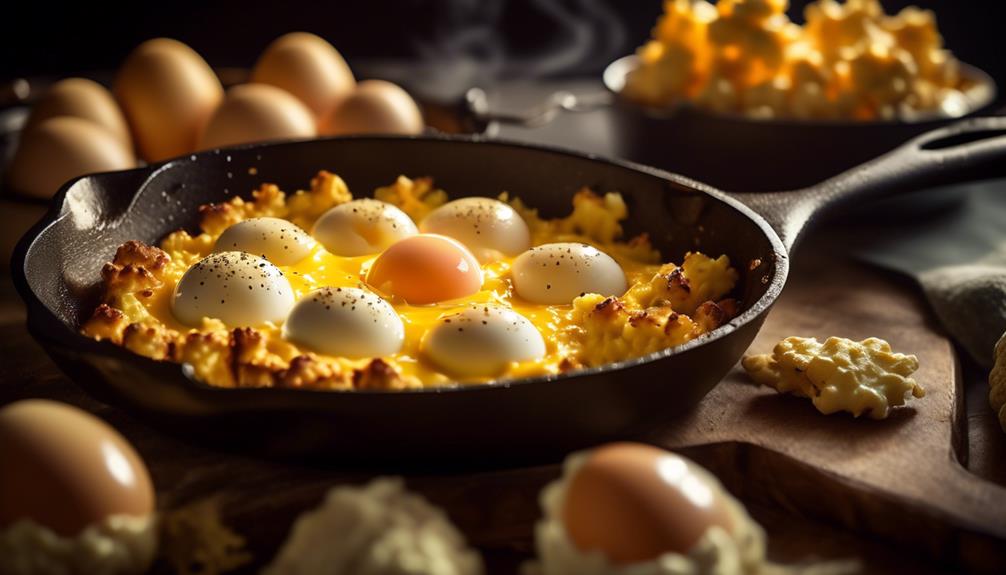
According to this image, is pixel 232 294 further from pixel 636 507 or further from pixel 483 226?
pixel 636 507

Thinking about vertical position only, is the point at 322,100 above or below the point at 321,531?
below

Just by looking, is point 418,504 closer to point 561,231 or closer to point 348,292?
point 348,292

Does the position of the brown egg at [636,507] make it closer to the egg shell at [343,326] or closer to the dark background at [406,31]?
the egg shell at [343,326]

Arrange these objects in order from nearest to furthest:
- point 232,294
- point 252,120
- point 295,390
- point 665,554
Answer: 1. point 665,554
2. point 295,390
3. point 232,294
4. point 252,120

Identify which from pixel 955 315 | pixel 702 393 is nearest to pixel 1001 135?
pixel 955 315

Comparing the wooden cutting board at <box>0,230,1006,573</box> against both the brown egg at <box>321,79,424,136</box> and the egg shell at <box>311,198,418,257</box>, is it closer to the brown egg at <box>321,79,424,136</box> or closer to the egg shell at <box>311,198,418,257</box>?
the egg shell at <box>311,198,418,257</box>

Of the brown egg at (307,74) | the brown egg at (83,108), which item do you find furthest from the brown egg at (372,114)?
the brown egg at (83,108)

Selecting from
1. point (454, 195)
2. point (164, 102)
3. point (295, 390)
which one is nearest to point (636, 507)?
point (295, 390)
